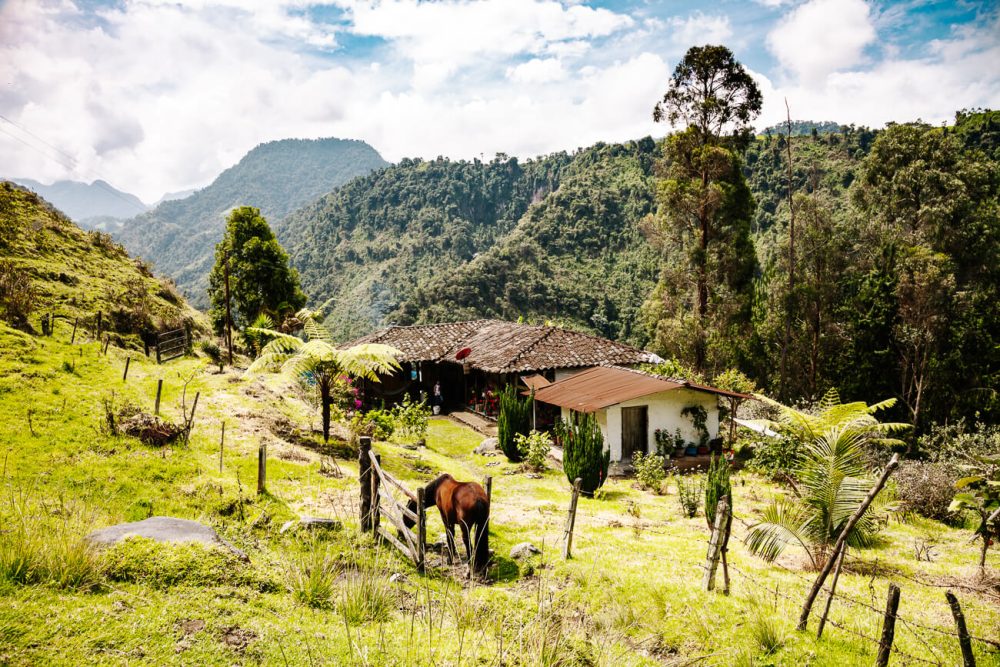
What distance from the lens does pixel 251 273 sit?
30906mm

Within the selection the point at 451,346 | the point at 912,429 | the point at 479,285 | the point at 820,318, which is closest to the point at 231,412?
the point at 451,346

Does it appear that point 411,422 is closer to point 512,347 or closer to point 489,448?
point 489,448

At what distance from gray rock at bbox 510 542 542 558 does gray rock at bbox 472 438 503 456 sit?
1004 centimetres

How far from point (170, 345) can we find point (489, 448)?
12.0 m

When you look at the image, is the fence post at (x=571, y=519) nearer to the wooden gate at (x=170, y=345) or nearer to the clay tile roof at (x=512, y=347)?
the clay tile roof at (x=512, y=347)

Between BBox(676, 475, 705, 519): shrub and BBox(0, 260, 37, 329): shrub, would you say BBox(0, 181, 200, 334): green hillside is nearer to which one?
BBox(0, 260, 37, 329): shrub

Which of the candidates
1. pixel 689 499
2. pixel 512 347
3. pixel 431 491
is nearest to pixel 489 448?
pixel 512 347

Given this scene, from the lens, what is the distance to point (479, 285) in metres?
59.3

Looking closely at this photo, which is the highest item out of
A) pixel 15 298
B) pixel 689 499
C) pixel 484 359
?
pixel 15 298

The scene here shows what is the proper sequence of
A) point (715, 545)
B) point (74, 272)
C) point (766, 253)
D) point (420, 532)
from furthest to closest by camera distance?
point (766, 253) → point (74, 272) → point (420, 532) → point (715, 545)

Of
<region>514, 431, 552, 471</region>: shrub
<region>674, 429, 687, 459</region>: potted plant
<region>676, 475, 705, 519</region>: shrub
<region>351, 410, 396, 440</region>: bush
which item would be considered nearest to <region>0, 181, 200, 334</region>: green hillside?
<region>351, 410, 396, 440</region>: bush

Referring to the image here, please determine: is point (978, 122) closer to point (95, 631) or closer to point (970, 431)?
point (970, 431)

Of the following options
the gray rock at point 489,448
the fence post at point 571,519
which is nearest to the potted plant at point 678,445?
the gray rock at point 489,448

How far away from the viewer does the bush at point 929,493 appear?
1251 centimetres
